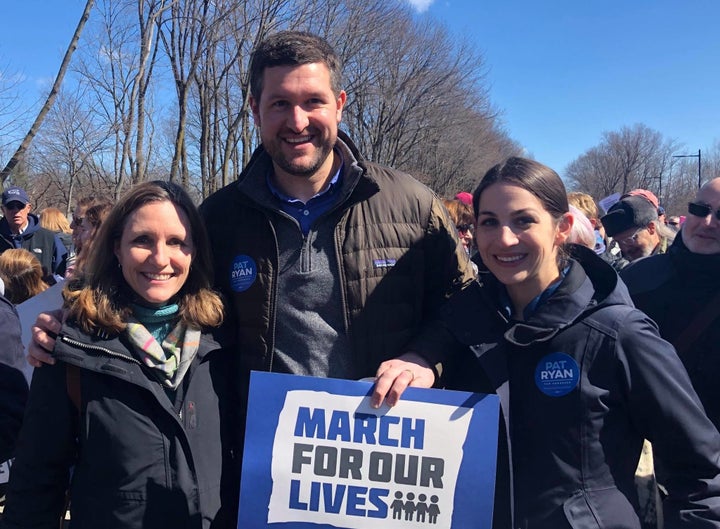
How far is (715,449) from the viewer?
184 cm

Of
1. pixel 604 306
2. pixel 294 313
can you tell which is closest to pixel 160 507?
pixel 294 313

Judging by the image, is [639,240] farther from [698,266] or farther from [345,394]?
[345,394]

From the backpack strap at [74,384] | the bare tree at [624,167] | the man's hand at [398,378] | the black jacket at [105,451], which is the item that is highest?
the bare tree at [624,167]

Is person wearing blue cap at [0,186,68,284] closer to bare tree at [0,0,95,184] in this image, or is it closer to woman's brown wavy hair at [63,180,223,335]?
bare tree at [0,0,95,184]

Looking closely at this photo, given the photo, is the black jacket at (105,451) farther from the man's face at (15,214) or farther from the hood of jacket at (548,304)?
the man's face at (15,214)

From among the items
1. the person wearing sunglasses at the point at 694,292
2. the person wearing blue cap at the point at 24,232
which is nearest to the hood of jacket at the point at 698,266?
the person wearing sunglasses at the point at 694,292

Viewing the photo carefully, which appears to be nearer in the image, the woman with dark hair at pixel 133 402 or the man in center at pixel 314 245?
the woman with dark hair at pixel 133 402

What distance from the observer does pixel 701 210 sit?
297 centimetres

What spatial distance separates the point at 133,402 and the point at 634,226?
4.33 meters

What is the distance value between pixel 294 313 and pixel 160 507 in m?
0.85

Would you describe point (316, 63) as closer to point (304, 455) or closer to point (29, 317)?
point (304, 455)

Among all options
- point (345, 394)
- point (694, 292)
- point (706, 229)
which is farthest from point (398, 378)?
point (706, 229)

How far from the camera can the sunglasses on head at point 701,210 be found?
115 inches

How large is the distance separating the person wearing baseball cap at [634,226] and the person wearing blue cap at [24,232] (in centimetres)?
629
